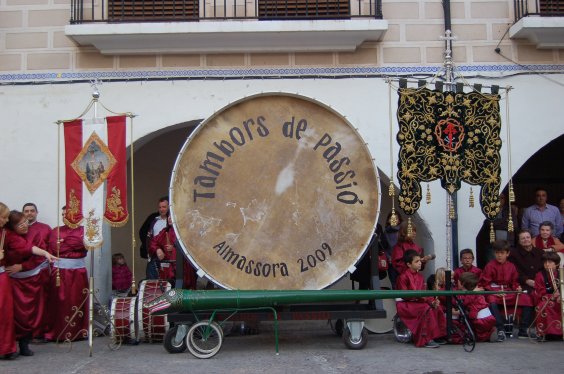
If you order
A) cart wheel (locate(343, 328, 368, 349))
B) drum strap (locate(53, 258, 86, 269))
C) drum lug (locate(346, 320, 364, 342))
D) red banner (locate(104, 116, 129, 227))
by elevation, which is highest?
red banner (locate(104, 116, 129, 227))

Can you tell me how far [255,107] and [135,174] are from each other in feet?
14.3

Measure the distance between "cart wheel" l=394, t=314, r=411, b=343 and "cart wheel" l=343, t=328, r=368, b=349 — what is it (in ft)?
1.85

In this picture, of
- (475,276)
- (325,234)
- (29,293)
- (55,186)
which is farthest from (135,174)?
(475,276)

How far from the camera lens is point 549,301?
26.2 feet

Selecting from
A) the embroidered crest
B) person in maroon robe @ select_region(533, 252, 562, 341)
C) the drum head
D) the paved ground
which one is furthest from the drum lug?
the embroidered crest

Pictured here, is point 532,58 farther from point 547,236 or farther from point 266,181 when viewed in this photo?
point 266,181

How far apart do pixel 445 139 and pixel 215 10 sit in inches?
133

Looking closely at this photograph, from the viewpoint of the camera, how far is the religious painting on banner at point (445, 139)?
773 centimetres

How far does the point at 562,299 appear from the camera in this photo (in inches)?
303

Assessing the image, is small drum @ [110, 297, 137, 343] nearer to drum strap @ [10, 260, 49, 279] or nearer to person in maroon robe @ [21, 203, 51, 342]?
person in maroon robe @ [21, 203, 51, 342]

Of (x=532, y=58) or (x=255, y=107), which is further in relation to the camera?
(x=532, y=58)

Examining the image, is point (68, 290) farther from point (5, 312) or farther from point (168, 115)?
point (168, 115)

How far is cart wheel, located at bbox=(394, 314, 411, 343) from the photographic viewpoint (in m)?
7.81

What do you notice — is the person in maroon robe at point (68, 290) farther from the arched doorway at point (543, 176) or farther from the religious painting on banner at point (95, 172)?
the arched doorway at point (543, 176)
